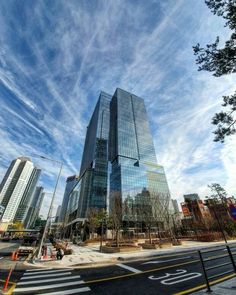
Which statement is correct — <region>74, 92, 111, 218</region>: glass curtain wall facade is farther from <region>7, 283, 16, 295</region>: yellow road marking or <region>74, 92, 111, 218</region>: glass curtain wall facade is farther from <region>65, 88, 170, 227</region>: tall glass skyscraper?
<region>7, 283, 16, 295</region>: yellow road marking

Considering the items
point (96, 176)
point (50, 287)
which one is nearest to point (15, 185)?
point (96, 176)

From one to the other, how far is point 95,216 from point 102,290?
38.3 meters

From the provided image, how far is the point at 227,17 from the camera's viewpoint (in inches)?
297

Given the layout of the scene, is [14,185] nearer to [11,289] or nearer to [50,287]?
[11,289]

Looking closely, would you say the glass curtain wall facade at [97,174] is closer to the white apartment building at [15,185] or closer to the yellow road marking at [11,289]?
the white apartment building at [15,185]

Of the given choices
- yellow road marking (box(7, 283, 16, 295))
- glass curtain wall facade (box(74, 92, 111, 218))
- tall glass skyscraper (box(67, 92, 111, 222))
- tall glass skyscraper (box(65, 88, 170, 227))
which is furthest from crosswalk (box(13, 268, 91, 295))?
glass curtain wall facade (box(74, 92, 111, 218))

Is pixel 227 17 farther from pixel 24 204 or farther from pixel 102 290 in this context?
pixel 24 204

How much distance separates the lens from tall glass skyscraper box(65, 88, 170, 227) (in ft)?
260

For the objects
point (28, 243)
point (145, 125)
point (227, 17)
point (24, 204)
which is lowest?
point (28, 243)

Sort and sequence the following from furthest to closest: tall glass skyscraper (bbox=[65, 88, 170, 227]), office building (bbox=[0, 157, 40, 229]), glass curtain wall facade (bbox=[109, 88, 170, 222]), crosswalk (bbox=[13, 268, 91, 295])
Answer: office building (bbox=[0, 157, 40, 229]) < tall glass skyscraper (bbox=[65, 88, 170, 227]) < glass curtain wall facade (bbox=[109, 88, 170, 222]) < crosswalk (bbox=[13, 268, 91, 295])

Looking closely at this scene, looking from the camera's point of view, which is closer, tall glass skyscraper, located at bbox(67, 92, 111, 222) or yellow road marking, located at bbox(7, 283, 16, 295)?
yellow road marking, located at bbox(7, 283, 16, 295)

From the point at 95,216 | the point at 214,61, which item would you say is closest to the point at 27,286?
the point at 214,61

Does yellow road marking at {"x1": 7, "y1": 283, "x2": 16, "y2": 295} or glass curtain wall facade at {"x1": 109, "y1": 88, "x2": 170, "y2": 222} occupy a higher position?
glass curtain wall facade at {"x1": 109, "y1": 88, "x2": 170, "y2": 222}

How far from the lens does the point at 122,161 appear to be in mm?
86062
